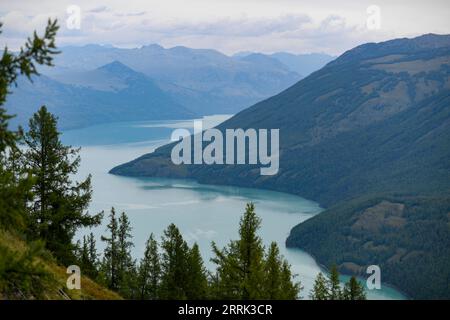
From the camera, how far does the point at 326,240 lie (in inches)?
7298

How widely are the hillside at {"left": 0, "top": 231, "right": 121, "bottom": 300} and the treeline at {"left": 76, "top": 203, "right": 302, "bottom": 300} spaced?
662 centimetres

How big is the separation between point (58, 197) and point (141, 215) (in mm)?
154056

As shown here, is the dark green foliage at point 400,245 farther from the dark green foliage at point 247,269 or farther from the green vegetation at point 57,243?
the dark green foliage at point 247,269

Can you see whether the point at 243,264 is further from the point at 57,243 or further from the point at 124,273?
the point at 124,273

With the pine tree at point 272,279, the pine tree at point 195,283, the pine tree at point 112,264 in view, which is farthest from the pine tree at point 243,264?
the pine tree at point 112,264

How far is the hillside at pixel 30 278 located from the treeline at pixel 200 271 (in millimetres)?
6624

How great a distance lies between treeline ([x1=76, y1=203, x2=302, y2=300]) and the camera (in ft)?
89.7

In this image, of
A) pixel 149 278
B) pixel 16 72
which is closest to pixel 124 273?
pixel 149 278

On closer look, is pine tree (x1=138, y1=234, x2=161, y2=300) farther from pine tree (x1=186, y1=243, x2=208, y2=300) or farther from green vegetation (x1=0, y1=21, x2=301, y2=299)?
pine tree (x1=186, y1=243, x2=208, y2=300)

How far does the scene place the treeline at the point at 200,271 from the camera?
27.3m
